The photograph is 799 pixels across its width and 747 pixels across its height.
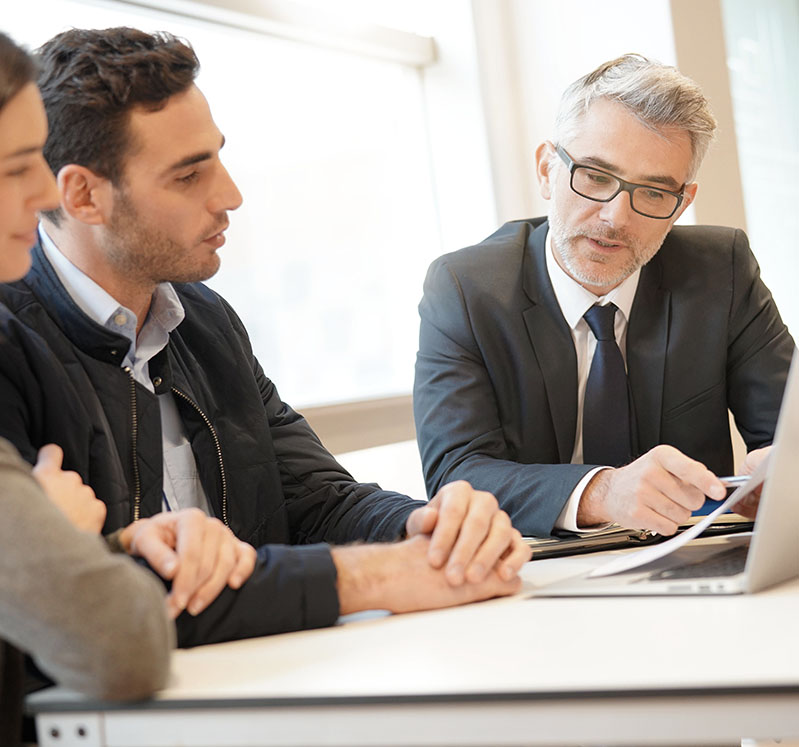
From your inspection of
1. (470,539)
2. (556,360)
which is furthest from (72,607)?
(556,360)

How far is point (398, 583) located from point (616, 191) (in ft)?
3.98

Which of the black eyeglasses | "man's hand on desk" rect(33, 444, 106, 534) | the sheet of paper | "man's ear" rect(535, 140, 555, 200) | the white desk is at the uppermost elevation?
"man's ear" rect(535, 140, 555, 200)

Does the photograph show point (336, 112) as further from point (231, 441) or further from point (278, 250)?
point (231, 441)

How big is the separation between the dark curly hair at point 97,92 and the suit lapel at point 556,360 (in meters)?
0.84

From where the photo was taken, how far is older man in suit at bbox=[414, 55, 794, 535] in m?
2.10

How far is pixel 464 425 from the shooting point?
6.55ft

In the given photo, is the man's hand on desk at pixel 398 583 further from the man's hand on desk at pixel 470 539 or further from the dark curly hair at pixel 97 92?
the dark curly hair at pixel 97 92

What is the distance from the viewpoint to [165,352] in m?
1.69

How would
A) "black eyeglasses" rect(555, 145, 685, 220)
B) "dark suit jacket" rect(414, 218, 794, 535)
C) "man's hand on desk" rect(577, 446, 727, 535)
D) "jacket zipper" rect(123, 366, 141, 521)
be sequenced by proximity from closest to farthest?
"man's hand on desk" rect(577, 446, 727, 535), "jacket zipper" rect(123, 366, 141, 521), "dark suit jacket" rect(414, 218, 794, 535), "black eyeglasses" rect(555, 145, 685, 220)

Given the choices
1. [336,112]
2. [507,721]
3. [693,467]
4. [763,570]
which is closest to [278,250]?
[336,112]

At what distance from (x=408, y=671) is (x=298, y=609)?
256mm

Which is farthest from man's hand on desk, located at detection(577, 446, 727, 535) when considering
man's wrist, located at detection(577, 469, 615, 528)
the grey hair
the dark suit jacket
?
the grey hair

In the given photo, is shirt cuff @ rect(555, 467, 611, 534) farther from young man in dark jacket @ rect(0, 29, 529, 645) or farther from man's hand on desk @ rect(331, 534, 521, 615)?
man's hand on desk @ rect(331, 534, 521, 615)

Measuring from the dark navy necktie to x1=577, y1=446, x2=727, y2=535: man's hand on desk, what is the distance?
0.47 meters
